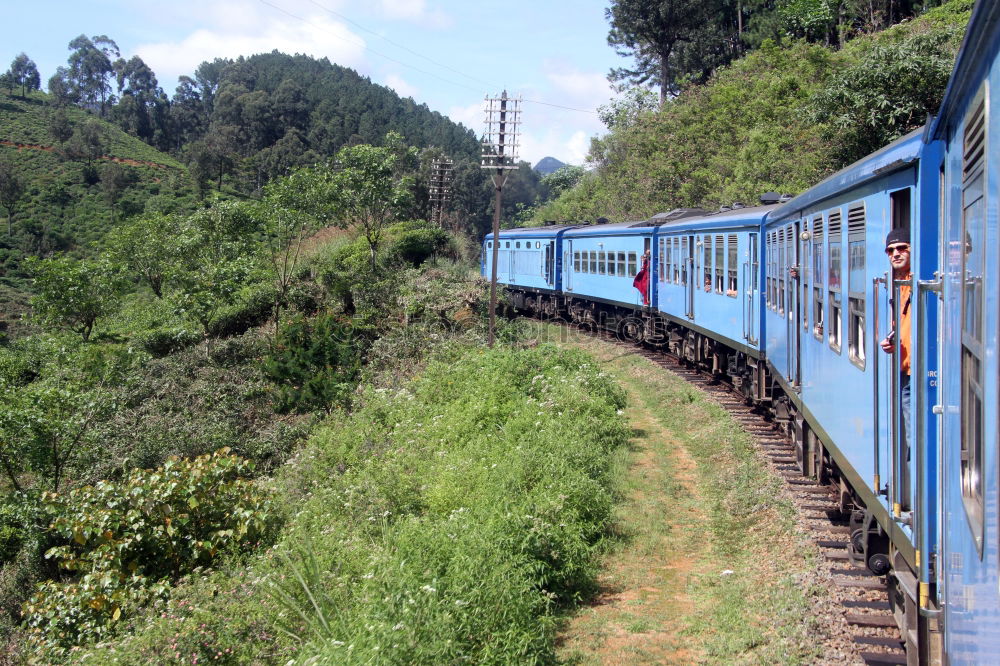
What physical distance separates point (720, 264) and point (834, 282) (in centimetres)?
762

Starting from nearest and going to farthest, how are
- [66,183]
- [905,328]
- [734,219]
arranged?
1. [905,328]
2. [734,219]
3. [66,183]

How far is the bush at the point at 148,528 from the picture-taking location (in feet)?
32.9

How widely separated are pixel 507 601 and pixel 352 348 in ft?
55.7

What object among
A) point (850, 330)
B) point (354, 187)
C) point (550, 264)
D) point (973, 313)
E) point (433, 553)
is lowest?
point (433, 553)

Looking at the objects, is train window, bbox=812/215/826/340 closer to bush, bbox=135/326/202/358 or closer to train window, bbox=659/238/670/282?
train window, bbox=659/238/670/282

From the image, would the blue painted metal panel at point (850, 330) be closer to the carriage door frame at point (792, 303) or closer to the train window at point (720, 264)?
the carriage door frame at point (792, 303)

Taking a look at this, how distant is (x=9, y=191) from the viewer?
59469mm

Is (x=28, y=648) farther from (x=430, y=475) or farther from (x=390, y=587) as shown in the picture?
(x=390, y=587)

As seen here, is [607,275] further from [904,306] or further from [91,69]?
[91,69]

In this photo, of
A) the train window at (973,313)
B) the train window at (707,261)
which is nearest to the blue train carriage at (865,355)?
the train window at (973,313)

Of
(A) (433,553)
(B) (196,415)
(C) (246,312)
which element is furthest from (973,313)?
(C) (246,312)

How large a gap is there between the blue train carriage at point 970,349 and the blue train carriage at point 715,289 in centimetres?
845

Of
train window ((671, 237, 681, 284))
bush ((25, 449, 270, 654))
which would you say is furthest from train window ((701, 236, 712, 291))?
bush ((25, 449, 270, 654))

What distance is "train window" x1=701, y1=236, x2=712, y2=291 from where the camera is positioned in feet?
46.8
